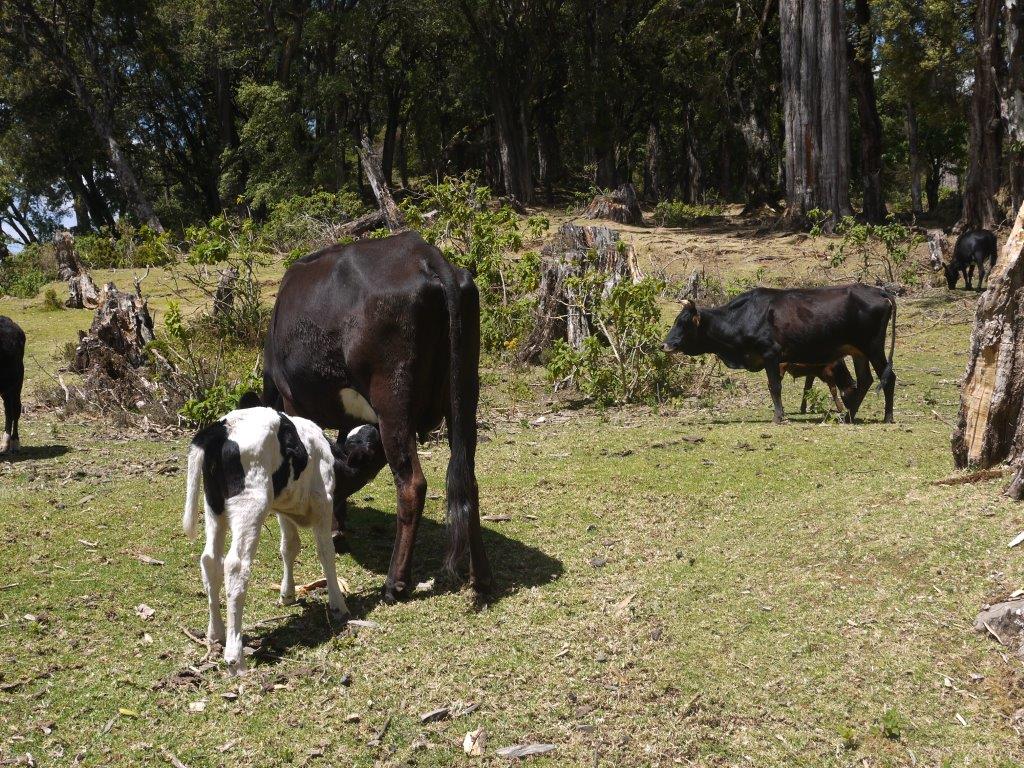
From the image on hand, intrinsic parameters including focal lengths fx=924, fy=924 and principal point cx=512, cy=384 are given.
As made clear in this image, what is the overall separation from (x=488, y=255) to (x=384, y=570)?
8.25 metres

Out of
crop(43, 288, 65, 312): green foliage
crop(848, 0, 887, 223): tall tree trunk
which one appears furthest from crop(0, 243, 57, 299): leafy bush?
crop(848, 0, 887, 223): tall tree trunk

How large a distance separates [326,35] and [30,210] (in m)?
25.2

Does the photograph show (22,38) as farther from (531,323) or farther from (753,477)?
(753,477)

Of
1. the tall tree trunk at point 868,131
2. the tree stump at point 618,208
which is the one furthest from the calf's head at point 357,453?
the tall tree trunk at point 868,131

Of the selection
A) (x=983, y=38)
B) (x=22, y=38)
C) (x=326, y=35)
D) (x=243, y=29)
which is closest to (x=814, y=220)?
(x=983, y=38)

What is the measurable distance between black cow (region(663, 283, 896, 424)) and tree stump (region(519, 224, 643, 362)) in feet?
6.24

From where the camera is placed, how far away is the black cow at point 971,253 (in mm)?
22250

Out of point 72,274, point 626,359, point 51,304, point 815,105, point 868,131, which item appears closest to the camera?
point 626,359

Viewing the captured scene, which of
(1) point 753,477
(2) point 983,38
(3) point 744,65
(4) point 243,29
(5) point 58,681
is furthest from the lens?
(4) point 243,29

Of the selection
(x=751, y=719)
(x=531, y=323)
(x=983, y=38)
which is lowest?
(x=751, y=719)

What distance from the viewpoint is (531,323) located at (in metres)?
15.0

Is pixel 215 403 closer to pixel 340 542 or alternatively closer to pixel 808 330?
pixel 340 542

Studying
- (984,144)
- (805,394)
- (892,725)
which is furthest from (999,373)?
(984,144)

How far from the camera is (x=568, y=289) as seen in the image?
14.4 meters
